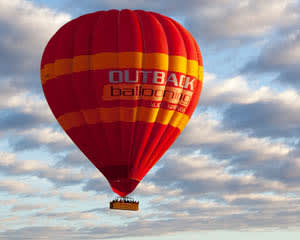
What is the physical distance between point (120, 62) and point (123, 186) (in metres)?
8.46

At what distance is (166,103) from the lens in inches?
2286

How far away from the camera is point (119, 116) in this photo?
57.1 m

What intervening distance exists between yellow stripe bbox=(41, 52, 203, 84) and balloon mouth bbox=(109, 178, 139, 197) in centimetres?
778

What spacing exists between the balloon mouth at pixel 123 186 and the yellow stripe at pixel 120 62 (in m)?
7.78

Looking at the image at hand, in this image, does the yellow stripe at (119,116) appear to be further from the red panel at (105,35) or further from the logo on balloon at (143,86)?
the red panel at (105,35)

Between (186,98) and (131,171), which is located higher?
(186,98)

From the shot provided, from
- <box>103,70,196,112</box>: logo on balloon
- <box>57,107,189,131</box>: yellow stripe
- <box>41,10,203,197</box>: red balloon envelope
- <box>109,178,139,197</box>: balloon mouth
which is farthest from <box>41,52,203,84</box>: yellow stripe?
<box>109,178,139,197</box>: balloon mouth

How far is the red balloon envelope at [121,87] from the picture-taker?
5691cm

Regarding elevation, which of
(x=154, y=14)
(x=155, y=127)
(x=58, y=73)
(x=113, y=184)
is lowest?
(x=113, y=184)

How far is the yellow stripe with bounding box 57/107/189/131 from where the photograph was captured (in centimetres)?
5712

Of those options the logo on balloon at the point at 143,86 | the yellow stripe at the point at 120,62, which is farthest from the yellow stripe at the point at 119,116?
the yellow stripe at the point at 120,62

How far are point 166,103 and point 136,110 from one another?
7.36ft

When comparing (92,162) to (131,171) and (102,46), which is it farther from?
(102,46)

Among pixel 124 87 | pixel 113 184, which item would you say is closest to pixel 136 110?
pixel 124 87
